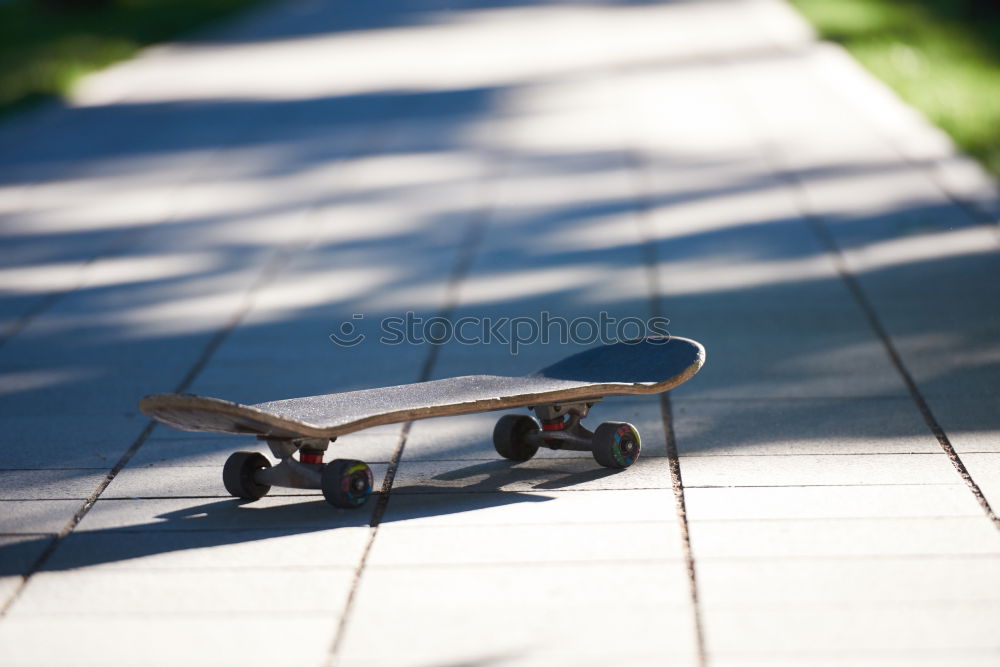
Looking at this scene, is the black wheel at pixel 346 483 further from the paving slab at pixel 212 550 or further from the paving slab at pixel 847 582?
the paving slab at pixel 847 582

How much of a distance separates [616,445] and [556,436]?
216mm

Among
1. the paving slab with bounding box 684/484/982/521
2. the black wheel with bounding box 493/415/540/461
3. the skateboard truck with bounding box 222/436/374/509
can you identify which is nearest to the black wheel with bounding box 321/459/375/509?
the skateboard truck with bounding box 222/436/374/509

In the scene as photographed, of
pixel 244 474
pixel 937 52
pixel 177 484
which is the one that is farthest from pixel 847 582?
pixel 937 52

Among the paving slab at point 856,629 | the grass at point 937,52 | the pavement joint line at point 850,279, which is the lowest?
the grass at point 937,52

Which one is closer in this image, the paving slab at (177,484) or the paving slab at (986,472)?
the paving slab at (986,472)

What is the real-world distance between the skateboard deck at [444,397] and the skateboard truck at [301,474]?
0.09 m

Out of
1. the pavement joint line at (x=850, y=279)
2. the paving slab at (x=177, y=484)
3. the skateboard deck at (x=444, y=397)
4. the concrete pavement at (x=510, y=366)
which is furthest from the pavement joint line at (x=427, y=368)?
the pavement joint line at (x=850, y=279)

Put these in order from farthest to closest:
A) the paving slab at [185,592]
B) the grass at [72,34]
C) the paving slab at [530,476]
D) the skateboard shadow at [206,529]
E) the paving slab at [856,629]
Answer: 1. the grass at [72,34]
2. the paving slab at [530,476]
3. the skateboard shadow at [206,529]
4. the paving slab at [185,592]
5. the paving slab at [856,629]

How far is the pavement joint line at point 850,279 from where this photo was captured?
392 cm

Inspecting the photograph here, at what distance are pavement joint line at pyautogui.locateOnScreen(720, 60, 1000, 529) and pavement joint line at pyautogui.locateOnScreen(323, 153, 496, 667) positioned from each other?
1.63m

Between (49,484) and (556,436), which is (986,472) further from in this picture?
(49,484)

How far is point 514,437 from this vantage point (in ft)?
13.5

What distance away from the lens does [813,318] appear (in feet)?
18.4

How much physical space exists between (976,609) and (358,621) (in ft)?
4.51
